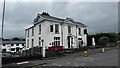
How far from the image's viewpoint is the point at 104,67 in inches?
598

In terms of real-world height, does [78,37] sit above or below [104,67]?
above

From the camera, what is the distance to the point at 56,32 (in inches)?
1555

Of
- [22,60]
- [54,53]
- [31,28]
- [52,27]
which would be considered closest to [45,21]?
[52,27]

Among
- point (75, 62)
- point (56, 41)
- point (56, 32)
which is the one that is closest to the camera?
point (75, 62)

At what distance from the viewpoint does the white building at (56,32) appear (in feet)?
126

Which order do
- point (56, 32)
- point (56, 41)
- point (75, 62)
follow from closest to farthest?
point (75, 62) < point (56, 32) < point (56, 41)

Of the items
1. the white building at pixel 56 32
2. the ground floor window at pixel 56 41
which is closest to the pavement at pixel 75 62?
the white building at pixel 56 32

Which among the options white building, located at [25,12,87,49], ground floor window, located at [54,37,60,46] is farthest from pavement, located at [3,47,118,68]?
ground floor window, located at [54,37,60,46]

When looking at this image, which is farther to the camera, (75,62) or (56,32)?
(56,32)

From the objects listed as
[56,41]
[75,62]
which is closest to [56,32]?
[56,41]

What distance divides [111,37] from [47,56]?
30.1 metres

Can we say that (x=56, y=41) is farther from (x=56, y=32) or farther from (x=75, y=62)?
(x=75, y=62)

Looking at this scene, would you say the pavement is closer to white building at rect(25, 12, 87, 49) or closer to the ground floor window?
white building at rect(25, 12, 87, 49)

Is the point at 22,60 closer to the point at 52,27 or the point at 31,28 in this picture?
the point at 52,27
